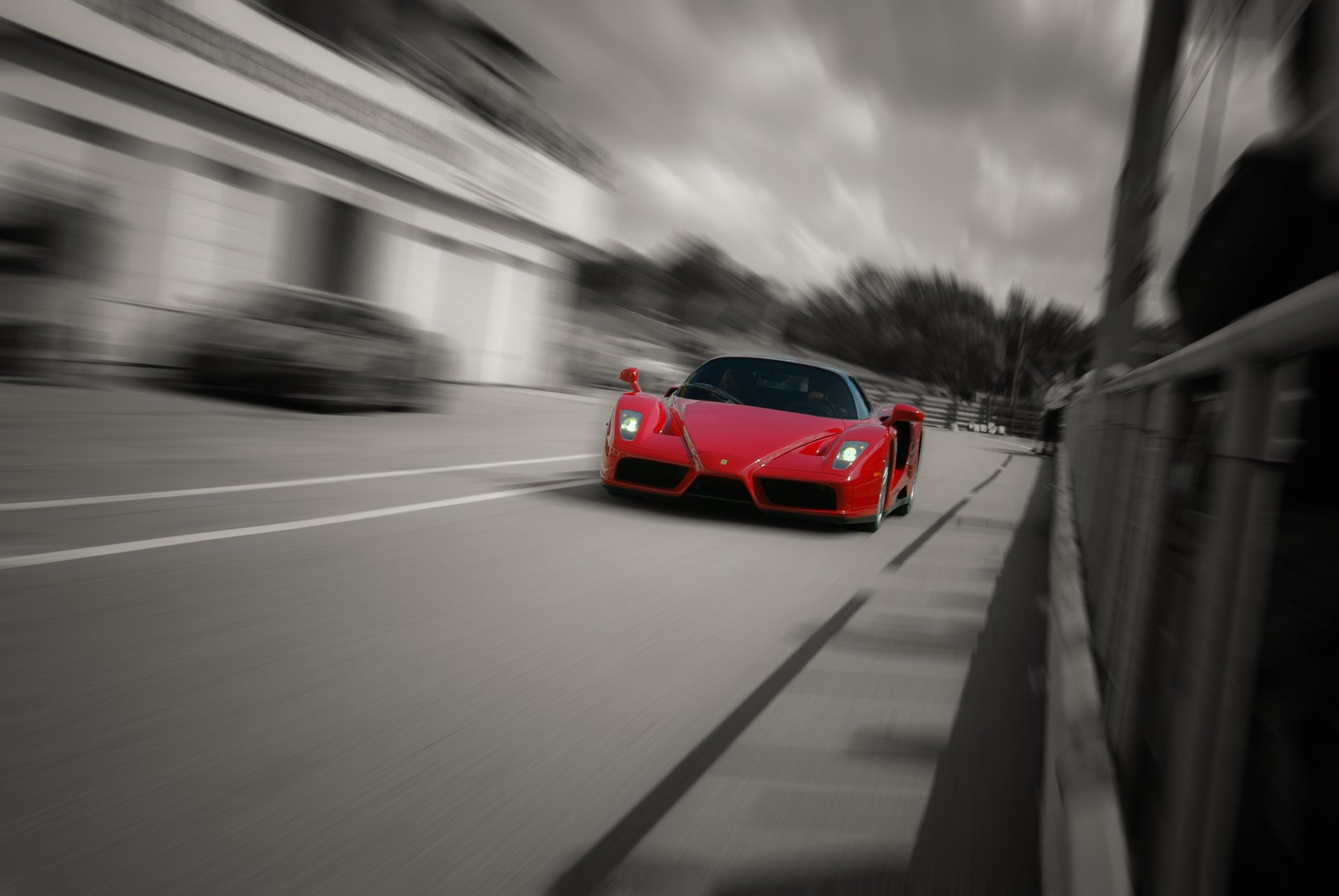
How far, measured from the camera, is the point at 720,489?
661 cm

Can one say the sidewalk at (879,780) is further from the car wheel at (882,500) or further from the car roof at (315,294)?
the car roof at (315,294)

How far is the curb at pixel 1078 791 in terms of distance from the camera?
1.54 metres

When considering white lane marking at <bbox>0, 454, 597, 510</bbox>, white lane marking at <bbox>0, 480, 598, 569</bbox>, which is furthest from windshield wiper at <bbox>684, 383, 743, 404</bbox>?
white lane marking at <bbox>0, 454, 597, 510</bbox>

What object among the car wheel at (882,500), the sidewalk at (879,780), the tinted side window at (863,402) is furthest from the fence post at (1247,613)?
the tinted side window at (863,402)

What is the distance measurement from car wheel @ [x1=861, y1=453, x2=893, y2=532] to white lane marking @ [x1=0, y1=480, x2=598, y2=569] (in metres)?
2.40

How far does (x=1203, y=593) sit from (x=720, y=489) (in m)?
5.04

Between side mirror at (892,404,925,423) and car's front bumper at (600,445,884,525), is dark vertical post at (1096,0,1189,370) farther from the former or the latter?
car's front bumper at (600,445,884,525)

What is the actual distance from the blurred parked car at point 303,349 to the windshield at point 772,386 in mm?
4869

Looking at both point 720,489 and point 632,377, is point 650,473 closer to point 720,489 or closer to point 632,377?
point 720,489

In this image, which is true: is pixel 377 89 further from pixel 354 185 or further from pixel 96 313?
pixel 96 313

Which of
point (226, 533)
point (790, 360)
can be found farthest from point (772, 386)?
point (226, 533)

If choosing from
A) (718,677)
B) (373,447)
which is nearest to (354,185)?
(373,447)

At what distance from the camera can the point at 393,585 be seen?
414 cm

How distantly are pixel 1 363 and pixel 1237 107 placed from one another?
10.4 metres
